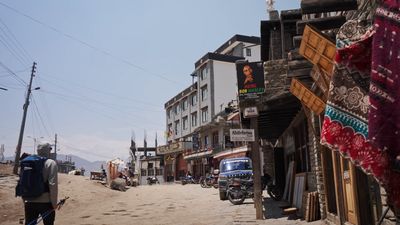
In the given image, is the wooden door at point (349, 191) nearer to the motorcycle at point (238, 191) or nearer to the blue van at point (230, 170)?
the motorcycle at point (238, 191)

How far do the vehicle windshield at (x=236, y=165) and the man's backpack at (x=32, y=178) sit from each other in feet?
51.3

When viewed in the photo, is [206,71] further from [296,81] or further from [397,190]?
[397,190]

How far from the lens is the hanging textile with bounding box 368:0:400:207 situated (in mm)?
2543

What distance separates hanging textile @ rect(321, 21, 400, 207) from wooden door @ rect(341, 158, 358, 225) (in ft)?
13.8

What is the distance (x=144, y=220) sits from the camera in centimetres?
1326

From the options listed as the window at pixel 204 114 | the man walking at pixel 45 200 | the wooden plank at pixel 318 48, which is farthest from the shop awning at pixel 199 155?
the wooden plank at pixel 318 48

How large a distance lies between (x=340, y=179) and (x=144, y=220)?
7298mm

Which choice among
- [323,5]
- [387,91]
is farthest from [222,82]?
[387,91]

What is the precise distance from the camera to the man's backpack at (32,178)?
19.0 feet

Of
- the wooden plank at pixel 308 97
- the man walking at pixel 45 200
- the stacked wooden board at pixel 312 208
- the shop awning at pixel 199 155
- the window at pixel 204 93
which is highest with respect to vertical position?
the window at pixel 204 93

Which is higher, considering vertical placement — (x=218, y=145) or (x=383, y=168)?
(x=218, y=145)

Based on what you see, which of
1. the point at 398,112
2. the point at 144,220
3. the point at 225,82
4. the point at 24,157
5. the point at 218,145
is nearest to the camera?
the point at 398,112

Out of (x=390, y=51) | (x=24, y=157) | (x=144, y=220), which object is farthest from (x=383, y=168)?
(x=144, y=220)

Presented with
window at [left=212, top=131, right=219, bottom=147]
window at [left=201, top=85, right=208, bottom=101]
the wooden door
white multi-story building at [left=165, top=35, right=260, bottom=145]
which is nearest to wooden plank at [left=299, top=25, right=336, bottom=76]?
the wooden door
